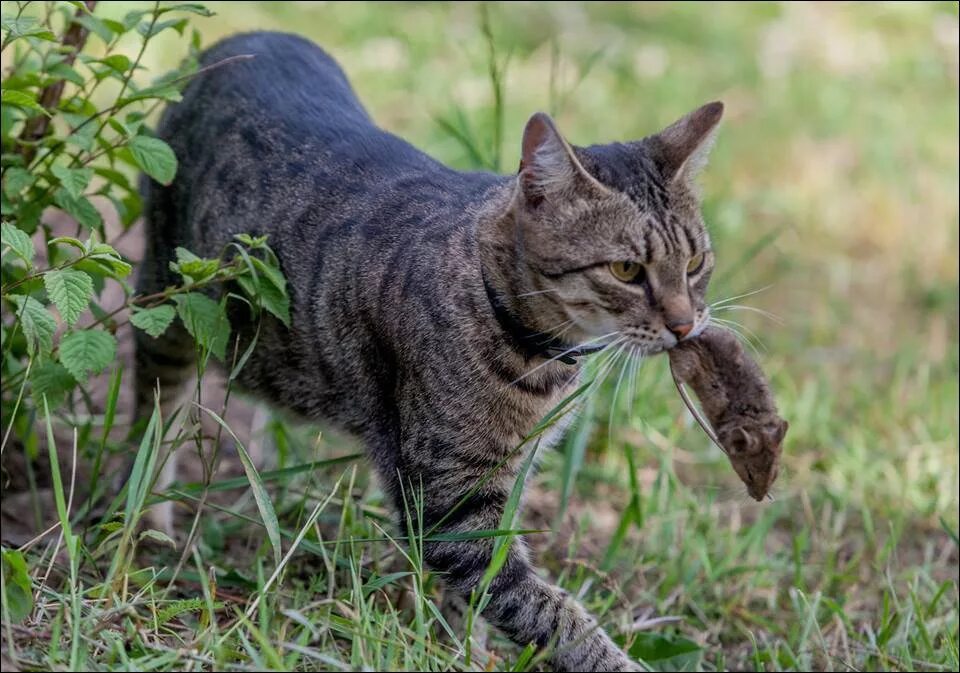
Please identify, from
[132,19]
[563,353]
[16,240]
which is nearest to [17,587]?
[16,240]

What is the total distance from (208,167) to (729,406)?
5.13 feet

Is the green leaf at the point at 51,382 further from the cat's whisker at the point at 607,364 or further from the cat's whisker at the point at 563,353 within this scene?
the cat's whisker at the point at 607,364

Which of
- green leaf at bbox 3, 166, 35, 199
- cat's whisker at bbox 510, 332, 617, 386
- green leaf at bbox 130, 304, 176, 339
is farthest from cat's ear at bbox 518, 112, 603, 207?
green leaf at bbox 3, 166, 35, 199

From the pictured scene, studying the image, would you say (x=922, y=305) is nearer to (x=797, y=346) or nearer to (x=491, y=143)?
(x=797, y=346)

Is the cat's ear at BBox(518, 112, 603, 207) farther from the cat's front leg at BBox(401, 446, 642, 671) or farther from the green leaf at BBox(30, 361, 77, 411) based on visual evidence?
the green leaf at BBox(30, 361, 77, 411)

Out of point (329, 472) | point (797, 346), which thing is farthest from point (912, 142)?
point (329, 472)

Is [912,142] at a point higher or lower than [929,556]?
higher

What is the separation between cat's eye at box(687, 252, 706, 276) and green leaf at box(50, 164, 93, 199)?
1.41 metres

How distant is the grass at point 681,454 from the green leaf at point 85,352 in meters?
0.14

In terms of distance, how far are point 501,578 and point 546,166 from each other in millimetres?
915

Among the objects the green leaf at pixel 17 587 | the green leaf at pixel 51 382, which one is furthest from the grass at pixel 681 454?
the green leaf at pixel 51 382

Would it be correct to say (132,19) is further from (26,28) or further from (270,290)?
(270,290)

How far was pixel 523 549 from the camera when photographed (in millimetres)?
3094

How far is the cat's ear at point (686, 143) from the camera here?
9.95 feet
